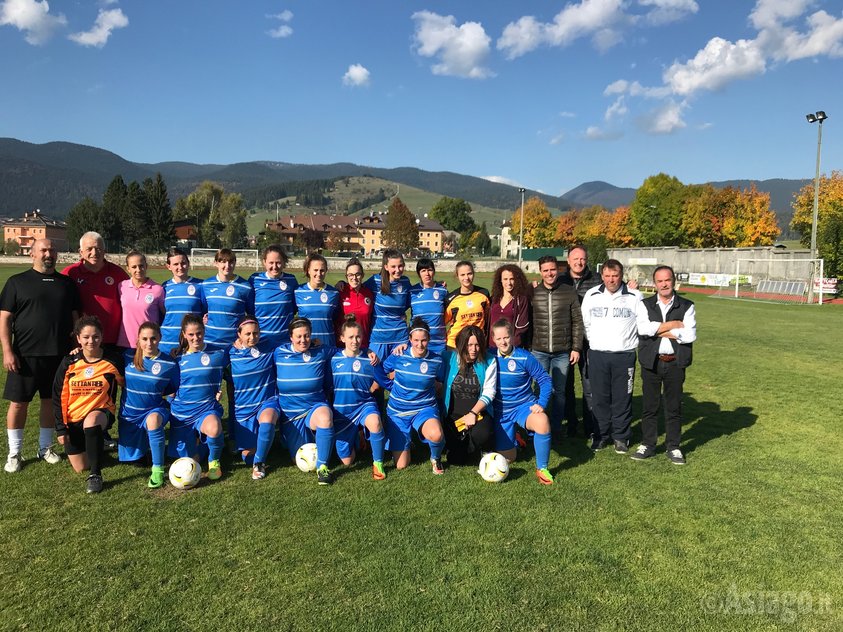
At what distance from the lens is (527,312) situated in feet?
19.3

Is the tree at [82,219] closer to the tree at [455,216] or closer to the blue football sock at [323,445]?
the blue football sock at [323,445]

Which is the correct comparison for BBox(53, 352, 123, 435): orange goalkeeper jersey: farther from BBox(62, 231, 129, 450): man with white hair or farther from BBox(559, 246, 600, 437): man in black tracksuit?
BBox(559, 246, 600, 437): man in black tracksuit

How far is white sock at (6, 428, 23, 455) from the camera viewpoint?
480cm

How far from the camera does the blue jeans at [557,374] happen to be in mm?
5855

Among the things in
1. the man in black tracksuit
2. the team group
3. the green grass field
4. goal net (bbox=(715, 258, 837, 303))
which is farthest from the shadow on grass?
goal net (bbox=(715, 258, 837, 303))

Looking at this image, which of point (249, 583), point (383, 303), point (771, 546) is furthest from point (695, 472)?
point (249, 583)

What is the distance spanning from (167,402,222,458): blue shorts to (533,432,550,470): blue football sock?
3019 mm

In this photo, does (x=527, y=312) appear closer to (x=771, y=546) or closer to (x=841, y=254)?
(x=771, y=546)

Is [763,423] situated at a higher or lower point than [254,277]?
lower

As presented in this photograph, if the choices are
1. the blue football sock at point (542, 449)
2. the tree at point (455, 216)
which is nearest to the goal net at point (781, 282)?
the blue football sock at point (542, 449)

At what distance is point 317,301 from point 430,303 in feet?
4.24

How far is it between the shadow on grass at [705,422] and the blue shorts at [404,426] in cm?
271

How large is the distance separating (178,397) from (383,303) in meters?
2.34

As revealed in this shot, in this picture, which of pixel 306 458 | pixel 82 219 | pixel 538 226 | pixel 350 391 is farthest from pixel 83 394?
pixel 538 226
